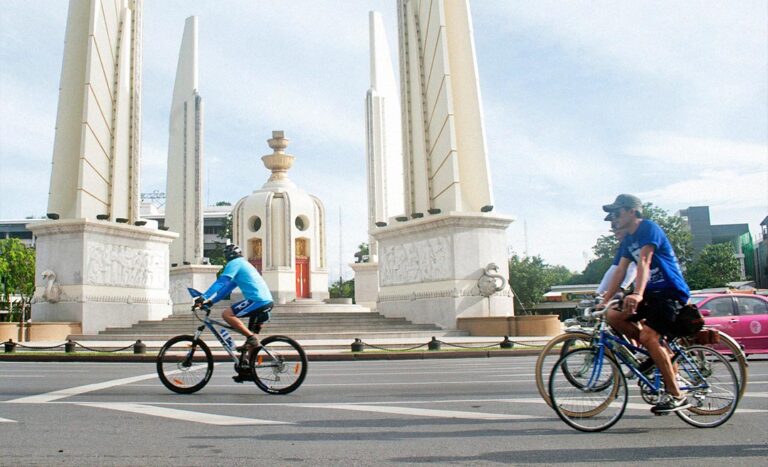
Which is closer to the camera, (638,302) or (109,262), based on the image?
(638,302)

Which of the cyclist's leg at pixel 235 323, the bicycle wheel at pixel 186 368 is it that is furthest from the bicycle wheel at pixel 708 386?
the bicycle wheel at pixel 186 368

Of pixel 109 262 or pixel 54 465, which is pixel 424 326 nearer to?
pixel 109 262

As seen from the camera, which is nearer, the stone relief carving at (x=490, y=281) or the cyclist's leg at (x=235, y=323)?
the cyclist's leg at (x=235, y=323)

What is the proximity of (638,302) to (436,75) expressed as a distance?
2429cm

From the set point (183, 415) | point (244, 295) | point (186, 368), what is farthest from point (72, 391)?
point (183, 415)

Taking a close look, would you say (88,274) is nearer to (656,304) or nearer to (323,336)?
(323,336)

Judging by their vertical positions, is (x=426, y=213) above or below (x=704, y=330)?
above

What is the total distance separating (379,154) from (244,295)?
35387 millimetres

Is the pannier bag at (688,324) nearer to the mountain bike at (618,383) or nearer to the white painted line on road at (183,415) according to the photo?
the mountain bike at (618,383)

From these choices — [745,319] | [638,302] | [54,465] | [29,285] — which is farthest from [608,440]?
[29,285]

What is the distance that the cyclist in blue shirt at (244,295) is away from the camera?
27.0ft

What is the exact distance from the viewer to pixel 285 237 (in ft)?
150

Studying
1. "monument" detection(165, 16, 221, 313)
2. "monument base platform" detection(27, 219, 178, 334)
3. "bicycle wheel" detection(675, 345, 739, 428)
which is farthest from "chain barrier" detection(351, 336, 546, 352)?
"monument" detection(165, 16, 221, 313)

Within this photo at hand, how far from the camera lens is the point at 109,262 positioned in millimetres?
27109
